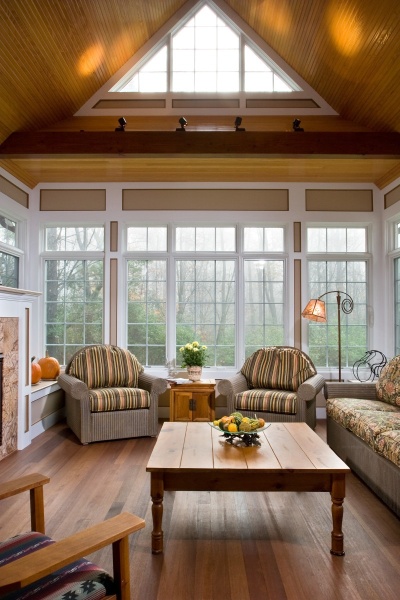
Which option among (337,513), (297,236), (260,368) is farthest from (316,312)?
(337,513)

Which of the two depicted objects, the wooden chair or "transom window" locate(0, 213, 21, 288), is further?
"transom window" locate(0, 213, 21, 288)

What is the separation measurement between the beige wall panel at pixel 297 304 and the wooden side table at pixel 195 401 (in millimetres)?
1442

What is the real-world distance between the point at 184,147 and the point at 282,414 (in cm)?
293

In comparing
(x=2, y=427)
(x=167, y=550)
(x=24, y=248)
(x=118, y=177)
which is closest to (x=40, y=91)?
(x=118, y=177)

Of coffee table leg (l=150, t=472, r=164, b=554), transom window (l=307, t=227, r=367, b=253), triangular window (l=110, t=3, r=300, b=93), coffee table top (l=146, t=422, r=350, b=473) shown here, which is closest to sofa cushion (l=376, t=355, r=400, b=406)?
coffee table top (l=146, t=422, r=350, b=473)

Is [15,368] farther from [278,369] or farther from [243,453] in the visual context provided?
[278,369]

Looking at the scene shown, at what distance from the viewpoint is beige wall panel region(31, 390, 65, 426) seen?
4.83 m

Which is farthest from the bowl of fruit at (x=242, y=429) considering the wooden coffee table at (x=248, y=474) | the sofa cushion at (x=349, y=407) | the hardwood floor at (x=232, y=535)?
the sofa cushion at (x=349, y=407)

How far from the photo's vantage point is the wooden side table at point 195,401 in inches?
201

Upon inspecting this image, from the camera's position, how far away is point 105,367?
16.5ft

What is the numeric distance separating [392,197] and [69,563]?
17.8ft

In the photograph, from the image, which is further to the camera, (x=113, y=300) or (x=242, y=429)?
(x=113, y=300)

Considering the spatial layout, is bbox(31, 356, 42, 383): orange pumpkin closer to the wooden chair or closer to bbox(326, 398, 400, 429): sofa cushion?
bbox(326, 398, 400, 429): sofa cushion

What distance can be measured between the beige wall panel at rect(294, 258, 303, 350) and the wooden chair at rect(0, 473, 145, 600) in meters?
4.61
